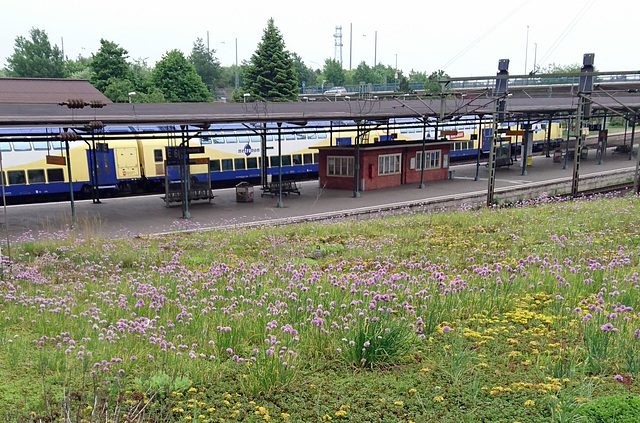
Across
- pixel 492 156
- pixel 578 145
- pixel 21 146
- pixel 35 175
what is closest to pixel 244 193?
pixel 35 175

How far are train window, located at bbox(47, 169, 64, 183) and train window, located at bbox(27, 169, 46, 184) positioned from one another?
290 millimetres

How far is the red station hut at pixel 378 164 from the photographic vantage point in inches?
1128

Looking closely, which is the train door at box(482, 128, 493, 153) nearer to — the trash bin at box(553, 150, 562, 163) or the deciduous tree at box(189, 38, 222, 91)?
the trash bin at box(553, 150, 562, 163)

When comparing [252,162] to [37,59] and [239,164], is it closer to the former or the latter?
[239,164]

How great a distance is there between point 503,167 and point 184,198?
26.6 metres

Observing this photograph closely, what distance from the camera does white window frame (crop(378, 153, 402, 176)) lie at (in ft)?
97.6

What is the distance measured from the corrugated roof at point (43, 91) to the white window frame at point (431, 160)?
18.2 meters

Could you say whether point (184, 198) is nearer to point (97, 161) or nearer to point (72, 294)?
point (97, 161)

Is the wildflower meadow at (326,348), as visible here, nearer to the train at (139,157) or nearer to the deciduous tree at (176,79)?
the train at (139,157)

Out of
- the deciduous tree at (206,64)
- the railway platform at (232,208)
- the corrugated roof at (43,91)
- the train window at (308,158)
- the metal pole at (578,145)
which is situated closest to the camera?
the railway platform at (232,208)

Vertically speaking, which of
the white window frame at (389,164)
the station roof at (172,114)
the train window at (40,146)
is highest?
the station roof at (172,114)

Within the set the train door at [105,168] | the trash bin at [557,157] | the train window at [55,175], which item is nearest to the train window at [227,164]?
the train door at [105,168]

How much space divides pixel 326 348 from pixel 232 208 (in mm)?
18409

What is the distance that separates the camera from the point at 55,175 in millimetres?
24359
